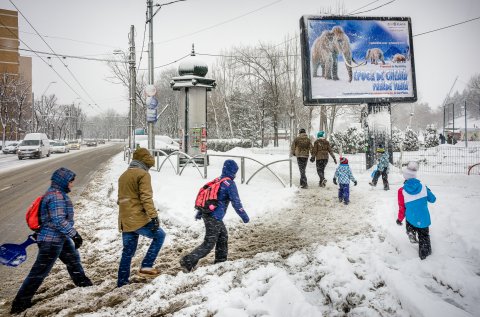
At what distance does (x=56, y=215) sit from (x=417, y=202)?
193 inches

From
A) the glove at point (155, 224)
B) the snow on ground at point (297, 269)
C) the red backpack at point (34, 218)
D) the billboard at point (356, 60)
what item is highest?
the billboard at point (356, 60)

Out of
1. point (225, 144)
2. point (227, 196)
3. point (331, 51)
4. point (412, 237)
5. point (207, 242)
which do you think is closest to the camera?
point (207, 242)

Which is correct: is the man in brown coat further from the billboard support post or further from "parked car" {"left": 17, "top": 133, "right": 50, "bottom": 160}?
"parked car" {"left": 17, "top": 133, "right": 50, "bottom": 160}

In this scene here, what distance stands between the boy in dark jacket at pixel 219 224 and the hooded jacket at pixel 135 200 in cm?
80

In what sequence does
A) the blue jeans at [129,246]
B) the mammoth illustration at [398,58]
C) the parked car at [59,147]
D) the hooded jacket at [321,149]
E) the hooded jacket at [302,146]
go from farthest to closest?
the parked car at [59,147]
the mammoth illustration at [398,58]
the hooded jacket at [302,146]
the hooded jacket at [321,149]
the blue jeans at [129,246]

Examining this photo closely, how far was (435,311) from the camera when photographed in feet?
10.7

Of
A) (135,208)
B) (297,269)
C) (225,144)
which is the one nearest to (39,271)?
(135,208)

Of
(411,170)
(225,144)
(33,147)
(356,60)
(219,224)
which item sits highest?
(356,60)

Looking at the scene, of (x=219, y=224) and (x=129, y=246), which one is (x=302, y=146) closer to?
(x=219, y=224)

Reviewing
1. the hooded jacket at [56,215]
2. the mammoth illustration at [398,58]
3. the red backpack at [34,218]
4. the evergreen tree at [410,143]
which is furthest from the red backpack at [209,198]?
the evergreen tree at [410,143]

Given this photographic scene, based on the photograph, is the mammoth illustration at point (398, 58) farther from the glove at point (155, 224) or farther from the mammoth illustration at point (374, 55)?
the glove at point (155, 224)

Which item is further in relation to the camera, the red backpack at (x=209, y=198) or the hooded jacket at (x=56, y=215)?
the red backpack at (x=209, y=198)

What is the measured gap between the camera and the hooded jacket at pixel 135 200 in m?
4.28

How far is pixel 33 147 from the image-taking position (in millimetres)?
28781
